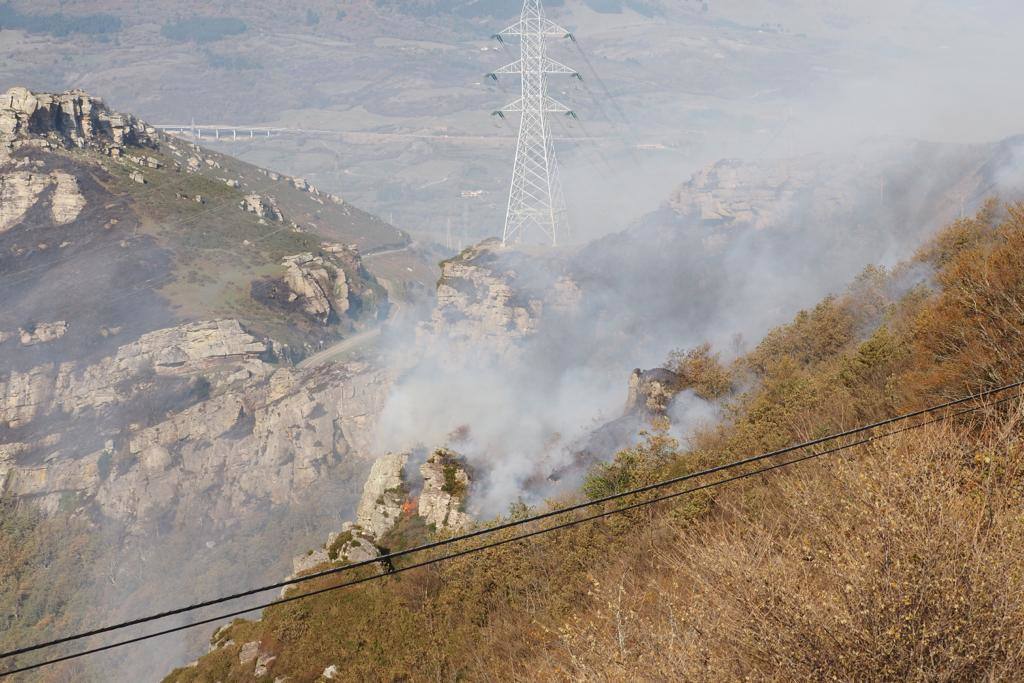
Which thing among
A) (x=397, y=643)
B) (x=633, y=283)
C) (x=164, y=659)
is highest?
(x=397, y=643)

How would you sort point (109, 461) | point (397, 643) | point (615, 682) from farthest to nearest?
point (109, 461) → point (397, 643) → point (615, 682)

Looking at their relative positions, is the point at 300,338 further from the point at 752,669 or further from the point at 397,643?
the point at 752,669

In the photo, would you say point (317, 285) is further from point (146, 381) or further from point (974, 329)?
point (974, 329)

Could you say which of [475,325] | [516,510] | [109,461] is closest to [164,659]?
[109,461]

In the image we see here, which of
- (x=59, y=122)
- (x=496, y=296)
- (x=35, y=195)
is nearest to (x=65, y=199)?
(x=35, y=195)

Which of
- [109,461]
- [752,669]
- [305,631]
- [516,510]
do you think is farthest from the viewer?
[109,461]

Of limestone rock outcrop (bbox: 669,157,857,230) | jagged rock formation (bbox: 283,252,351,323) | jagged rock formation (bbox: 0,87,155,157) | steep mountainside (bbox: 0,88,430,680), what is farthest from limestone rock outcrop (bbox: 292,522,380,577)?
jagged rock formation (bbox: 0,87,155,157)
